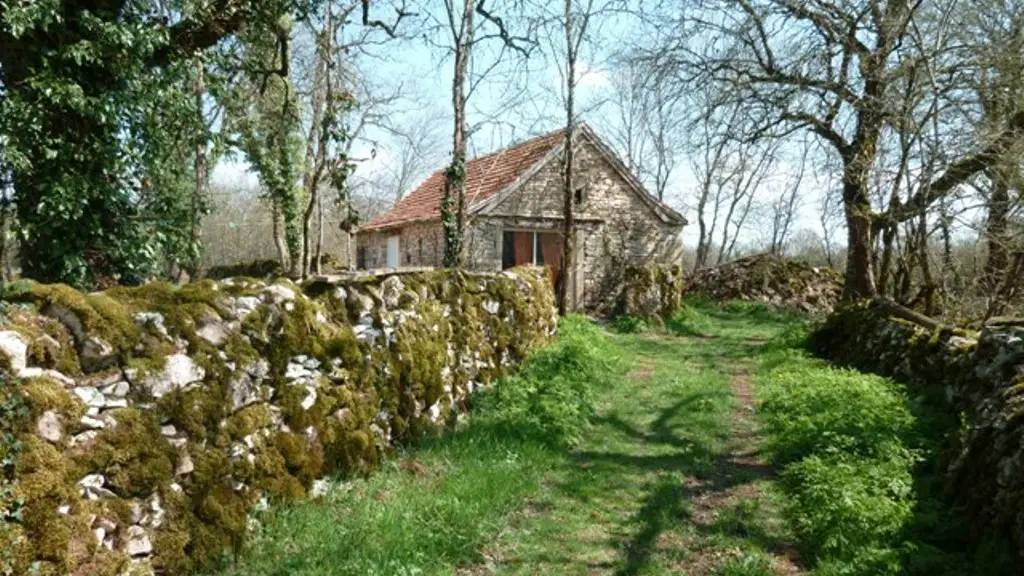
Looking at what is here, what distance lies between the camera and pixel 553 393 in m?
7.74

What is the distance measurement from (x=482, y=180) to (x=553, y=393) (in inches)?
512

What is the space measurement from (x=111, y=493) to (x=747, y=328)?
15300 millimetres

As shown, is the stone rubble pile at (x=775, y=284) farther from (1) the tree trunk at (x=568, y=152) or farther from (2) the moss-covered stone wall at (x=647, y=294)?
(1) the tree trunk at (x=568, y=152)

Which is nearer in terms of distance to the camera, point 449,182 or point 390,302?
point 390,302

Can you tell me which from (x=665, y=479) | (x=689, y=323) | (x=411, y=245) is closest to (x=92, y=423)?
(x=665, y=479)

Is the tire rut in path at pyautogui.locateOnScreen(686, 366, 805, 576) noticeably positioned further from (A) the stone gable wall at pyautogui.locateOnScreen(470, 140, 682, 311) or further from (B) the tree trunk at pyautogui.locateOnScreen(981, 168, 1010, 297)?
(A) the stone gable wall at pyautogui.locateOnScreen(470, 140, 682, 311)

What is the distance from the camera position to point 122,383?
3.37 m

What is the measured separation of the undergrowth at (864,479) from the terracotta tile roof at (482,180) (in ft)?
38.4

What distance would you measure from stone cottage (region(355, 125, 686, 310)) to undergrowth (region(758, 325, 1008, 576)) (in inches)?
426

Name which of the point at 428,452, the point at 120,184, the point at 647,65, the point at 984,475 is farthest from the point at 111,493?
the point at 647,65

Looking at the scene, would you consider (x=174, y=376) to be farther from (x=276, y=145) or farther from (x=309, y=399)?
(x=276, y=145)

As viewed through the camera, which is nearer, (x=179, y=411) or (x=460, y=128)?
(x=179, y=411)

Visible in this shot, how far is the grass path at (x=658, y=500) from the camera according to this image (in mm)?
4196

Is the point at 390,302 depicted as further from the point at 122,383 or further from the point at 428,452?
the point at 122,383
